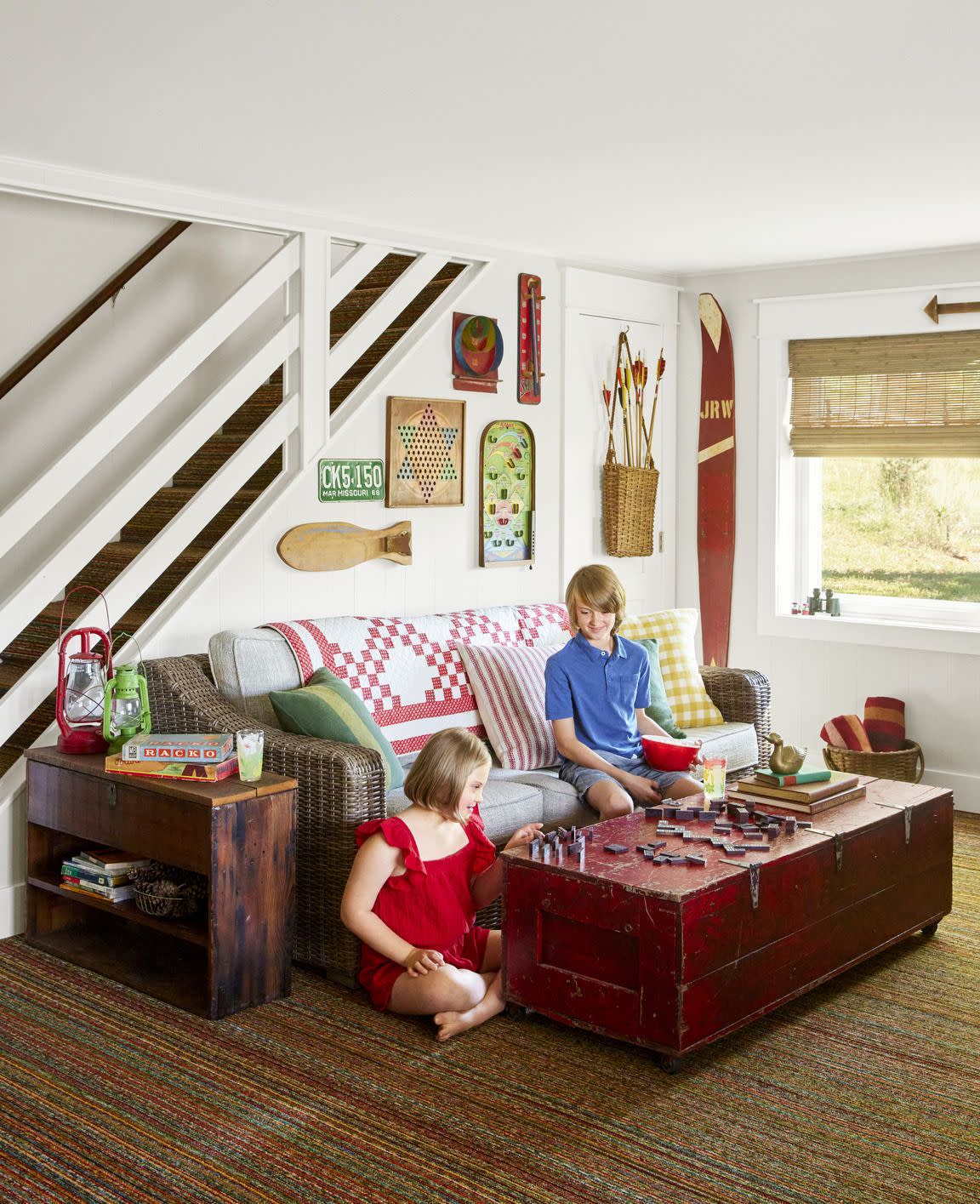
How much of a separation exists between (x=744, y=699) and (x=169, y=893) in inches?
92.7

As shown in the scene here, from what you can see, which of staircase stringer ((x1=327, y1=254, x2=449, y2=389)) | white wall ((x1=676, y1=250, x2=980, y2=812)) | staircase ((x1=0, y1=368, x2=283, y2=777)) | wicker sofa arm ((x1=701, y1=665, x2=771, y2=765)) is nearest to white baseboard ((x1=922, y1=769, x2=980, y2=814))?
white wall ((x1=676, y1=250, x2=980, y2=812))

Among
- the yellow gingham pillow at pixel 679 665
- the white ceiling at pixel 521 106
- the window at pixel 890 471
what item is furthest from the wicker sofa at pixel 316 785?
the window at pixel 890 471

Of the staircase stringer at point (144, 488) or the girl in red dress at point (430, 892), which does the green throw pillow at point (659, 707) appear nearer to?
the girl in red dress at point (430, 892)

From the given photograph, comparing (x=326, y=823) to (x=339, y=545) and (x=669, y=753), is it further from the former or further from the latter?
(x=339, y=545)

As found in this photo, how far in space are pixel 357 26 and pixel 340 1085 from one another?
2.23 meters

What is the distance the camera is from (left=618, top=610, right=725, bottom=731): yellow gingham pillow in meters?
4.77

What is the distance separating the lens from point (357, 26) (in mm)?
2611

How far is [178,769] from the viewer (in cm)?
334

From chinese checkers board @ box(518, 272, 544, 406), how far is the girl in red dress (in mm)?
2439

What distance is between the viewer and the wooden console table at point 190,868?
3180 millimetres

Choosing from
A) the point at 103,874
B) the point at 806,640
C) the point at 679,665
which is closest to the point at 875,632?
the point at 806,640

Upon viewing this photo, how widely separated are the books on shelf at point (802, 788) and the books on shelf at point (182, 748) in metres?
1.44

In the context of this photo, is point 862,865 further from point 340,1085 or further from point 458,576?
point 458,576

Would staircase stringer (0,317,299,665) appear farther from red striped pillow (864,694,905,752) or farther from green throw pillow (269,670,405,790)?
red striped pillow (864,694,905,752)
